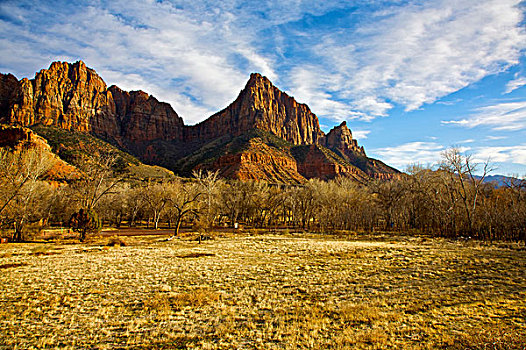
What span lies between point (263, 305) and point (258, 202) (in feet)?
150

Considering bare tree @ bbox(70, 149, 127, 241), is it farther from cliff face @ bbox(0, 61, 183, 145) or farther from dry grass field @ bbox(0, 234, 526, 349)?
cliff face @ bbox(0, 61, 183, 145)

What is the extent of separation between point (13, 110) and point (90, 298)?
197 meters

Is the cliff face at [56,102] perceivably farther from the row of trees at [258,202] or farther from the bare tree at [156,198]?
the bare tree at [156,198]

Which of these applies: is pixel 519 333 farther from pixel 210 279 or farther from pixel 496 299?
pixel 210 279

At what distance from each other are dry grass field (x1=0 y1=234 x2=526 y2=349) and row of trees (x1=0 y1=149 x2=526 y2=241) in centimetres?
1575

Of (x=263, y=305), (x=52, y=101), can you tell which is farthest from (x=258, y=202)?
(x=52, y=101)

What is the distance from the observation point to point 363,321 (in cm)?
815

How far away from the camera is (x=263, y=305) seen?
984cm

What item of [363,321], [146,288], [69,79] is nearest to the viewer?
[363,321]

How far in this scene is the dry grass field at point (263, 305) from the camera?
22.7 feet

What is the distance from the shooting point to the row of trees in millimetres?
30875

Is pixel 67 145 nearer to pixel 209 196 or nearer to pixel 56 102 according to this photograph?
pixel 56 102

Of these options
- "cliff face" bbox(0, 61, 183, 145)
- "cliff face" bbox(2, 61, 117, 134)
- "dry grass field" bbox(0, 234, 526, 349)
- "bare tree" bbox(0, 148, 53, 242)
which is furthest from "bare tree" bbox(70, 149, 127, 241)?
"cliff face" bbox(2, 61, 117, 134)

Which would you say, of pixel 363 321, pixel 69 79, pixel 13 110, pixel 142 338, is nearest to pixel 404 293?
pixel 363 321
